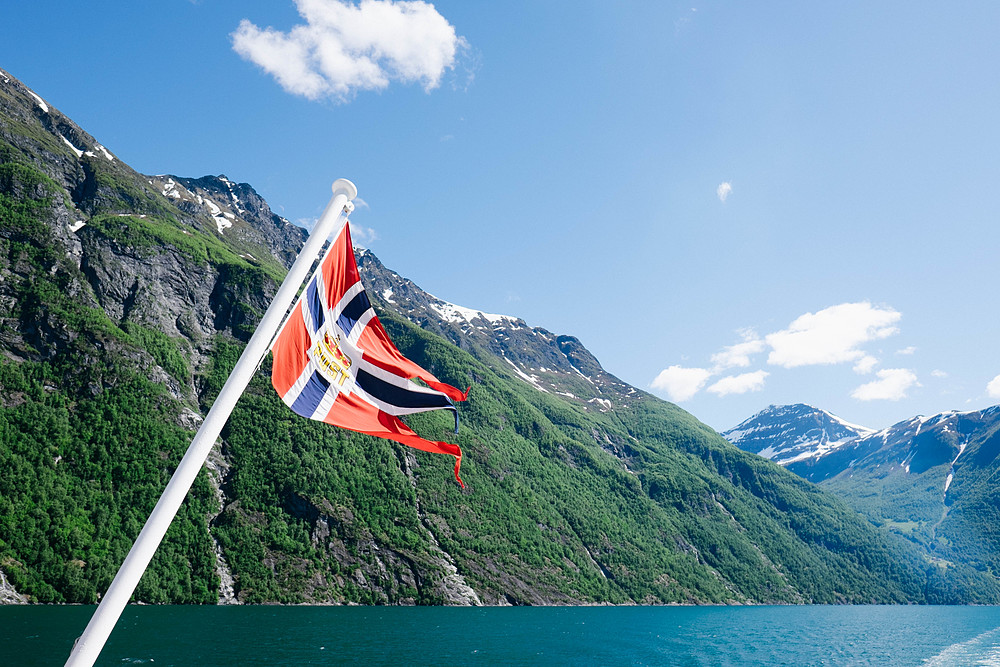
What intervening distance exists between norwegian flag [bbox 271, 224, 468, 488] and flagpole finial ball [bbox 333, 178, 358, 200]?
0.95m

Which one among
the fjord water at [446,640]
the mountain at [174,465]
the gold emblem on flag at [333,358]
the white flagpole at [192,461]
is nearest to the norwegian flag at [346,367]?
the gold emblem on flag at [333,358]

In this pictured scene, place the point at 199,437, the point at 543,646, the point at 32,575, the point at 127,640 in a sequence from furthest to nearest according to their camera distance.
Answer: the point at 32,575 → the point at 543,646 → the point at 127,640 → the point at 199,437

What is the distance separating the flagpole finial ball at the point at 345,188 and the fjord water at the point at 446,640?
179ft

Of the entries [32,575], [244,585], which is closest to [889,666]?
[244,585]

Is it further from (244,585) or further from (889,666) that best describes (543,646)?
(244,585)

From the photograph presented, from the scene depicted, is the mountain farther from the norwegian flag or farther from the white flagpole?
the white flagpole

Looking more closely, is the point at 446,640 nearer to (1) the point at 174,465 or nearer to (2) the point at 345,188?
(2) the point at 345,188

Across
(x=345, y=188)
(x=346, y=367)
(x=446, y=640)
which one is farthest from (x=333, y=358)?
(x=446, y=640)

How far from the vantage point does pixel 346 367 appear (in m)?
9.32

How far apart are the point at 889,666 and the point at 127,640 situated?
88676mm

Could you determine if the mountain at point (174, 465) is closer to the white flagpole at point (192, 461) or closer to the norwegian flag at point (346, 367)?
the norwegian flag at point (346, 367)

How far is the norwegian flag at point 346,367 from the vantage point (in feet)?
28.0

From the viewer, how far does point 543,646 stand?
7619cm

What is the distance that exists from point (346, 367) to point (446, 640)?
7768 cm
